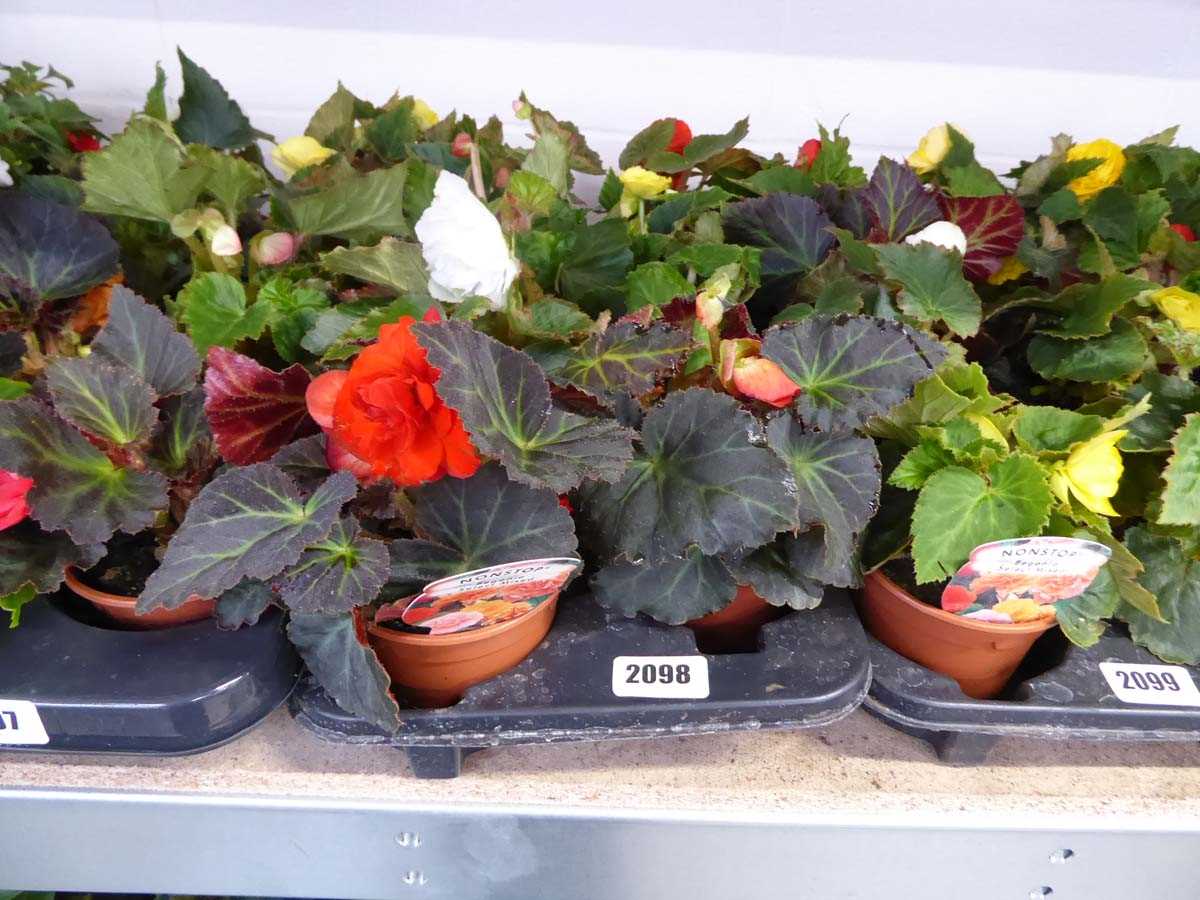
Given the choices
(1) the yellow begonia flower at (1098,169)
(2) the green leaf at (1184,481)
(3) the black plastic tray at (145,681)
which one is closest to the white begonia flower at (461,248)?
(3) the black plastic tray at (145,681)

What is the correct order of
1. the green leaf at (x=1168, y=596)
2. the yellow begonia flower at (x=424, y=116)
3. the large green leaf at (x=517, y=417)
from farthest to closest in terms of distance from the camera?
the yellow begonia flower at (x=424, y=116), the green leaf at (x=1168, y=596), the large green leaf at (x=517, y=417)

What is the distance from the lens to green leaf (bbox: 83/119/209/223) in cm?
64

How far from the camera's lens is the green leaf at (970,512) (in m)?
0.57

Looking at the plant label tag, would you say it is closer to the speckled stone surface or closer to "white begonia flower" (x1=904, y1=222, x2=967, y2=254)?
the speckled stone surface

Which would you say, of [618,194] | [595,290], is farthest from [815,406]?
[618,194]

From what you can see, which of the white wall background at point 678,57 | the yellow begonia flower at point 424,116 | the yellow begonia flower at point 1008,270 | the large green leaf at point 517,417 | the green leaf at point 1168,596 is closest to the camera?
the large green leaf at point 517,417

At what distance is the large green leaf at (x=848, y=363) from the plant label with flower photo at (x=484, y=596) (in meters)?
0.19

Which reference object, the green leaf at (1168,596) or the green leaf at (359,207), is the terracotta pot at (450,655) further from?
the green leaf at (1168,596)

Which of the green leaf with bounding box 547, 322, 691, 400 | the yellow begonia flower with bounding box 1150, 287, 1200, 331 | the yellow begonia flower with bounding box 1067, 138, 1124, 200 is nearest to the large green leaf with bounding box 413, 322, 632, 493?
the green leaf with bounding box 547, 322, 691, 400

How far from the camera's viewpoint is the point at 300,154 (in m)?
0.79

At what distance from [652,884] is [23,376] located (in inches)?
24.1

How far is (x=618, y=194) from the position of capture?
81 cm

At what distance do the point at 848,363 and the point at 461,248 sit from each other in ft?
0.86

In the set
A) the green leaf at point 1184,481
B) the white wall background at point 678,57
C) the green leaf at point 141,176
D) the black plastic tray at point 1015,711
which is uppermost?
the white wall background at point 678,57
